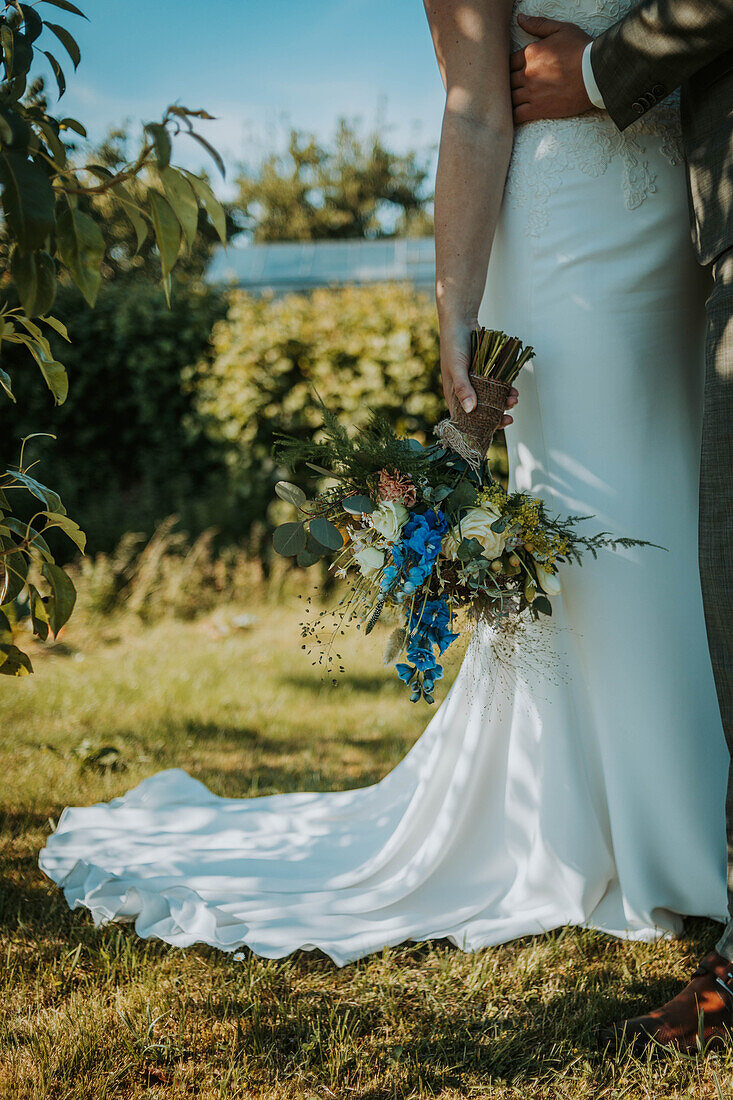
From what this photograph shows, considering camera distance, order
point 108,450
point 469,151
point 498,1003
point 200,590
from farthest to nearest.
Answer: point 108,450, point 200,590, point 469,151, point 498,1003

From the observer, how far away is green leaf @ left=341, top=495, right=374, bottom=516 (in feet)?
5.71

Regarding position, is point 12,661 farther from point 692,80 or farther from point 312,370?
point 312,370

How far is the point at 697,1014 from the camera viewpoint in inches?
62.2

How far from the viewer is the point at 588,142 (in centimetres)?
200

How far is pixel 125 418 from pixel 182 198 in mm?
5788

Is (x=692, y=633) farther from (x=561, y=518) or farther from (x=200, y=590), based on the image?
(x=200, y=590)

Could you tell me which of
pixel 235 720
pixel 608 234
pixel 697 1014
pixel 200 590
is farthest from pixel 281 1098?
pixel 200 590

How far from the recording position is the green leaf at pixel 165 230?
3.56 ft

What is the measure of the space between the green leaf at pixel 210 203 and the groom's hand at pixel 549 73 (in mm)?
1174

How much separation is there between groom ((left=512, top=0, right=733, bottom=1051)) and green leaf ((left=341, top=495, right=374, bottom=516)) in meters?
0.65

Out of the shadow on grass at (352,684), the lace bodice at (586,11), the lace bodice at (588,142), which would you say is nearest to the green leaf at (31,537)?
the lace bodice at (588,142)

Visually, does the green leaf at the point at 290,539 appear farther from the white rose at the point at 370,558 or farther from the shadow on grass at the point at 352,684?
the shadow on grass at the point at 352,684

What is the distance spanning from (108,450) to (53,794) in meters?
4.30

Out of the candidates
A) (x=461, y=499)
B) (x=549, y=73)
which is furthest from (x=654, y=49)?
(x=461, y=499)
